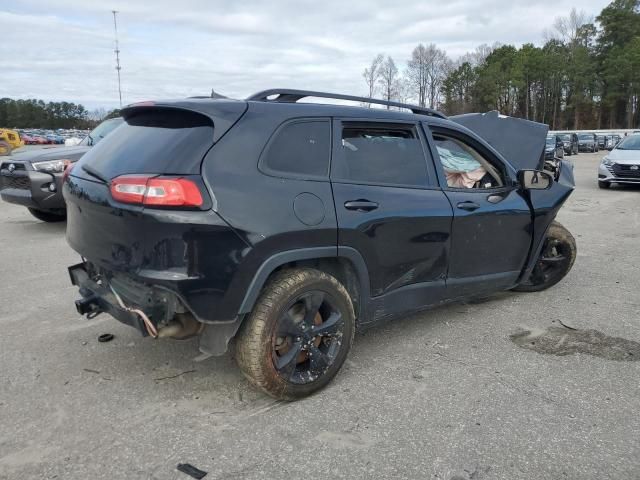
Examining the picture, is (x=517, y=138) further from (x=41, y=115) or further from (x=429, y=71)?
(x=41, y=115)

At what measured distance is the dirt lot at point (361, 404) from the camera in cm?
253

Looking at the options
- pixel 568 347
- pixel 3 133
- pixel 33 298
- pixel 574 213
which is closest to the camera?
pixel 568 347

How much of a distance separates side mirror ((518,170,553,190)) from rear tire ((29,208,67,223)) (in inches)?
273

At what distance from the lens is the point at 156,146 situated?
290 cm

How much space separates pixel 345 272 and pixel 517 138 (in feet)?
14.7

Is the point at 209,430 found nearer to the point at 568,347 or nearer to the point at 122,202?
the point at 122,202

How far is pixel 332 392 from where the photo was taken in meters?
3.22

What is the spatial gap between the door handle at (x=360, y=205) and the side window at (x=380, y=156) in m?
0.15

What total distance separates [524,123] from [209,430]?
5.89 metres

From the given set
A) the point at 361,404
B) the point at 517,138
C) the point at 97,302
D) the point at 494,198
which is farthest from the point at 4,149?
the point at 361,404

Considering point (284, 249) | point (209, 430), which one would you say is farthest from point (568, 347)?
point (209, 430)

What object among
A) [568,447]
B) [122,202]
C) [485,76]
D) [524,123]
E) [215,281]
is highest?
[485,76]

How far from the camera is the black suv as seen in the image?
2697mm

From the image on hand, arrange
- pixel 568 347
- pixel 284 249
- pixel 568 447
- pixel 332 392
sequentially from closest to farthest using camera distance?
pixel 568 447, pixel 284 249, pixel 332 392, pixel 568 347
